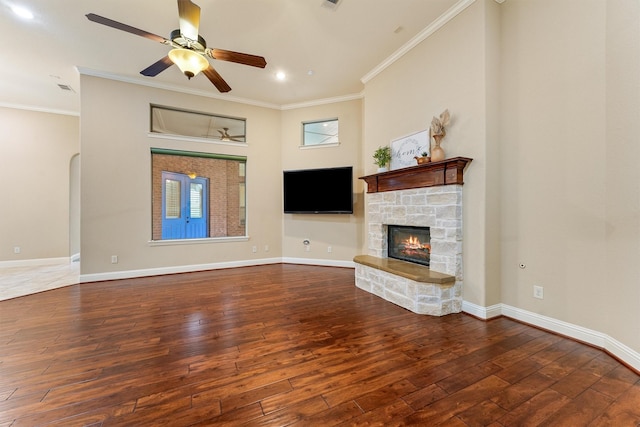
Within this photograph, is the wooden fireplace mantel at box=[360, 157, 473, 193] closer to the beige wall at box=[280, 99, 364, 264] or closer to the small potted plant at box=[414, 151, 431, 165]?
the small potted plant at box=[414, 151, 431, 165]

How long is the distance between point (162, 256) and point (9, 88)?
435cm

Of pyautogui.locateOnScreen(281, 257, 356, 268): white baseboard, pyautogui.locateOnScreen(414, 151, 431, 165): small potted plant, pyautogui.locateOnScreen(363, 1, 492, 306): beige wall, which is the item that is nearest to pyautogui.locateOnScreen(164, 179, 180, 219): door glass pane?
pyautogui.locateOnScreen(281, 257, 356, 268): white baseboard

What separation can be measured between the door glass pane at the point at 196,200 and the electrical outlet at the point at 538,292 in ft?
20.6

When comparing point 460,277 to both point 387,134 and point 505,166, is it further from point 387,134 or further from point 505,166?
point 387,134

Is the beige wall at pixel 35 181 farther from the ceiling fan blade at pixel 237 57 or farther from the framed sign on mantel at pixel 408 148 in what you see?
the framed sign on mantel at pixel 408 148

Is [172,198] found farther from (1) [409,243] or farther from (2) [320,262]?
(1) [409,243]

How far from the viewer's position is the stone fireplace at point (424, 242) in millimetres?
2939

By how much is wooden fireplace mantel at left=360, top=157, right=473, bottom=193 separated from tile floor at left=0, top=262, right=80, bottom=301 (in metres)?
5.43

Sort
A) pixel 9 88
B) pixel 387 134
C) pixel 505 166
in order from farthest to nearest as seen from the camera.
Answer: pixel 9 88
pixel 387 134
pixel 505 166

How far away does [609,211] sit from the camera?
2129 millimetres

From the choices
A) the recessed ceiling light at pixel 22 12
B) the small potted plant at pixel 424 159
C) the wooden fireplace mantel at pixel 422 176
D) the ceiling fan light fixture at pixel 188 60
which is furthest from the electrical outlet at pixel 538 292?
the recessed ceiling light at pixel 22 12

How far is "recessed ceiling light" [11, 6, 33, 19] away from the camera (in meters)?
2.96

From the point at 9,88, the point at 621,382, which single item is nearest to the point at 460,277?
the point at 621,382

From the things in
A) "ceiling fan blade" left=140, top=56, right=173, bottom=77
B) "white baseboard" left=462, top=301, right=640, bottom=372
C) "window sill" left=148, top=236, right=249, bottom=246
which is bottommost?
"white baseboard" left=462, top=301, right=640, bottom=372
